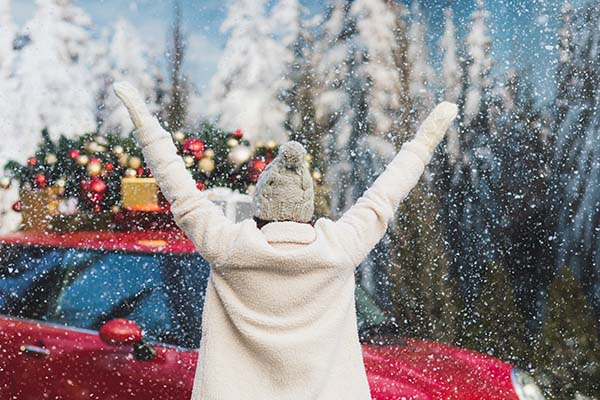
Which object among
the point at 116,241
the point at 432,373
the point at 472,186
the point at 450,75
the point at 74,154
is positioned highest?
the point at 450,75

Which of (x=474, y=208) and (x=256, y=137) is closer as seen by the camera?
(x=474, y=208)

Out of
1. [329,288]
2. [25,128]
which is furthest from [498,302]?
[25,128]

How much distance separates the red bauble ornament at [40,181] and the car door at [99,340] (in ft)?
2.51

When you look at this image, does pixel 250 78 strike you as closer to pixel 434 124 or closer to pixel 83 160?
pixel 83 160

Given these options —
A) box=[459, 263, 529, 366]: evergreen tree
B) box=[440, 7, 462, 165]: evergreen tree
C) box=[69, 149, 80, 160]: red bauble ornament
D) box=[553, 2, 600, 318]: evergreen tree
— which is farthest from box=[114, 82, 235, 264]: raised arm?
box=[440, 7, 462, 165]: evergreen tree

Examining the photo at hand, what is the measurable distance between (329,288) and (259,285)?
0.52 feet

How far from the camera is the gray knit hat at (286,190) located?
80.7 inches

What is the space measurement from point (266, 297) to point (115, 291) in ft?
6.05

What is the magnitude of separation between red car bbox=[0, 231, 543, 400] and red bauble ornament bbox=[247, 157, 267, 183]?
2.13 feet

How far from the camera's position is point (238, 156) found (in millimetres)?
4754

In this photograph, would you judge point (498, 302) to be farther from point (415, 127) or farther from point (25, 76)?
point (25, 76)

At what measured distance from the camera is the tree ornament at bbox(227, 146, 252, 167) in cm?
472

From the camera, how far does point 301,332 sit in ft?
6.68

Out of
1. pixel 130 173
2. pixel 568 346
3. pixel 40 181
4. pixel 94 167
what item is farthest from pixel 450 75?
pixel 40 181
